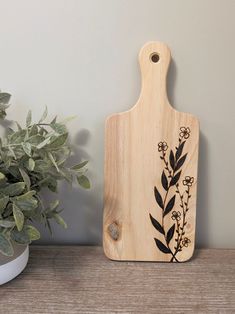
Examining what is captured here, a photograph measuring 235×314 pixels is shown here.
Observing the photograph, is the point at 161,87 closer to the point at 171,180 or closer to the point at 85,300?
the point at 171,180

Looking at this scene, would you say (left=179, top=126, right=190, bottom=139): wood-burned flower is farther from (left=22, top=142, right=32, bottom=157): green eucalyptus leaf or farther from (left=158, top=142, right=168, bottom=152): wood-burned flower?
(left=22, top=142, right=32, bottom=157): green eucalyptus leaf

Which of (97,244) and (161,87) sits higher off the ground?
(161,87)

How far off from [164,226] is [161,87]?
29 centimetres

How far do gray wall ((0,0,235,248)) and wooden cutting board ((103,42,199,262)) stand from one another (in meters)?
0.04

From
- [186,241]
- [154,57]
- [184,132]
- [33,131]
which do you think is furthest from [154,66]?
[186,241]

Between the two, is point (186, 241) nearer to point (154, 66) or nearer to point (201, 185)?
point (201, 185)

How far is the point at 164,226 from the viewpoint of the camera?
71 centimetres

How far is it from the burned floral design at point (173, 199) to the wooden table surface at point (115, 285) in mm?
44

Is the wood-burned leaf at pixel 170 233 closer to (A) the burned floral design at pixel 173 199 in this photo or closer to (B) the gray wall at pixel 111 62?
(A) the burned floral design at pixel 173 199

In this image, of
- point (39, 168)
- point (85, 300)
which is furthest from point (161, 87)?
point (85, 300)

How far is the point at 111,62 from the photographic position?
26.9 inches

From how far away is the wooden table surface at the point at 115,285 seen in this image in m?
0.57

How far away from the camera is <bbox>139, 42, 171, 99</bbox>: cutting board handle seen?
0.66 m

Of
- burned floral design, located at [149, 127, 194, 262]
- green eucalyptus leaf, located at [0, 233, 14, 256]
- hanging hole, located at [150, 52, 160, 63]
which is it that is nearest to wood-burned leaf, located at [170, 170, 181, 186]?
burned floral design, located at [149, 127, 194, 262]
